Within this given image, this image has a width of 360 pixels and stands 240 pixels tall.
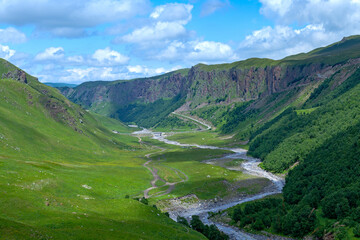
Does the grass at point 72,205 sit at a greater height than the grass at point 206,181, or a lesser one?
greater

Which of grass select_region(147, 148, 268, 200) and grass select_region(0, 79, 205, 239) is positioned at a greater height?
grass select_region(0, 79, 205, 239)

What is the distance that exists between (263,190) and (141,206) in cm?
7029

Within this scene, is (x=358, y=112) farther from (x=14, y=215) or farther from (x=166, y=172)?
(x=14, y=215)

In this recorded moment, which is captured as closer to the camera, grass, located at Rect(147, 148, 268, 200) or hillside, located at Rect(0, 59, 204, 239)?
hillside, located at Rect(0, 59, 204, 239)

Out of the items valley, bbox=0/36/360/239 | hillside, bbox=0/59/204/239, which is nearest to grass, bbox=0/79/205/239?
hillside, bbox=0/59/204/239

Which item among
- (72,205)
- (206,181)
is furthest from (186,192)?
(72,205)

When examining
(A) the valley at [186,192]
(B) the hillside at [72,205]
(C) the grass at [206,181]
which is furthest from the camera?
(C) the grass at [206,181]

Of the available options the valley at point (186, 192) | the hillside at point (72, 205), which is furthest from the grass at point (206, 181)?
the hillside at point (72, 205)

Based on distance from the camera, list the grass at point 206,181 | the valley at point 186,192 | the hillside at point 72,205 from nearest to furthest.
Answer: the hillside at point 72,205
the valley at point 186,192
the grass at point 206,181

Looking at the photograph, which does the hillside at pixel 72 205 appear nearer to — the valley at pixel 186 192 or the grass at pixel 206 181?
the valley at pixel 186 192

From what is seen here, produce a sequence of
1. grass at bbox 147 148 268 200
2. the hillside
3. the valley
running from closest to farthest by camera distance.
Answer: the hillside < the valley < grass at bbox 147 148 268 200

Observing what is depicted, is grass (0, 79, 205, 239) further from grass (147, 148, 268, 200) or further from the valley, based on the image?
grass (147, 148, 268, 200)

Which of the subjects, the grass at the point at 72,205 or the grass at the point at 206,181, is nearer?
the grass at the point at 72,205

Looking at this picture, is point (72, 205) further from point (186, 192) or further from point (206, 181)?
point (206, 181)
